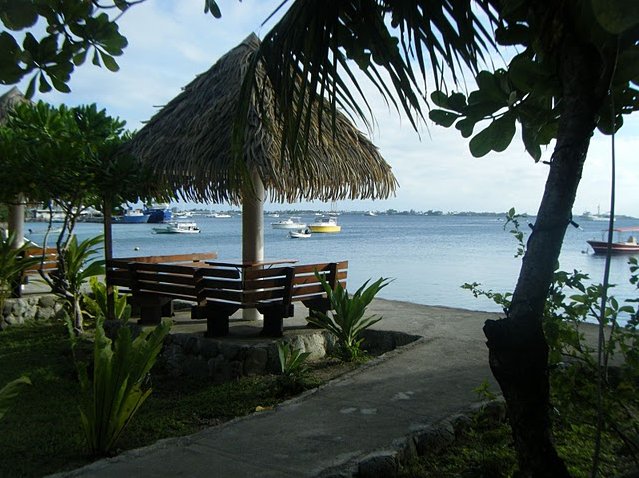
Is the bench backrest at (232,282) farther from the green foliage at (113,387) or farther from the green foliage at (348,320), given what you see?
the green foliage at (113,387)

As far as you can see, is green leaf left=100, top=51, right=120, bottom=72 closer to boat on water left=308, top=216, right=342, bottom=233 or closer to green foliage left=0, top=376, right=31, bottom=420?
green foliage left=0, top=376, right=31, bottom=420

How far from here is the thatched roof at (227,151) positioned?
599 cm

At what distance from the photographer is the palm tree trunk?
1.52 metres

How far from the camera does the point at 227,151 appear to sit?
605cm

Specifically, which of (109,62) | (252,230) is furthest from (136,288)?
(109,62)

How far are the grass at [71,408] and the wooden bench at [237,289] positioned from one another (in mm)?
690

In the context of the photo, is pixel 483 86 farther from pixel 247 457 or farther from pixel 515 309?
pixel 247 457

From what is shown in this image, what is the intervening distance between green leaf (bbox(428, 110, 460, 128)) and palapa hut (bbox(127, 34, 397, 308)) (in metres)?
3.98

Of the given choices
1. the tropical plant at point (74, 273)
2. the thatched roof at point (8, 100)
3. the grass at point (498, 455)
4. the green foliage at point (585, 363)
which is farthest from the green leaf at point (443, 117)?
the thatched roof at point (8, 100)

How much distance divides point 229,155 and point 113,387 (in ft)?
10.1

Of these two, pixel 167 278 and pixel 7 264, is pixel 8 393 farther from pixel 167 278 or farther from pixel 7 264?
pixel 7 264

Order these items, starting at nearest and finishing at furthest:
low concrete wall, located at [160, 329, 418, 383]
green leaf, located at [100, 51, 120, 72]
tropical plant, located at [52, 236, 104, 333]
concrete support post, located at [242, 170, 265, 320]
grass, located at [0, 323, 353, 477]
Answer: green leaf, located at [100, 51, 120, 72] < grass, located at [0, 323, 353, 477] < low concrete wall, located at [160, 329, 418, 383] < concrete support post, located at [242, 170, 265, 320] < tropical plant, located at [52, 236, 104, 333]

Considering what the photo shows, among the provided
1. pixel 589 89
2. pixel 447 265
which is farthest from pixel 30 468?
pixel 447 265

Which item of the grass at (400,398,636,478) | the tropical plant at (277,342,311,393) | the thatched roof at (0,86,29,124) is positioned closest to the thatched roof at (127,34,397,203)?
the tropical plant at (277,342,311,393)
